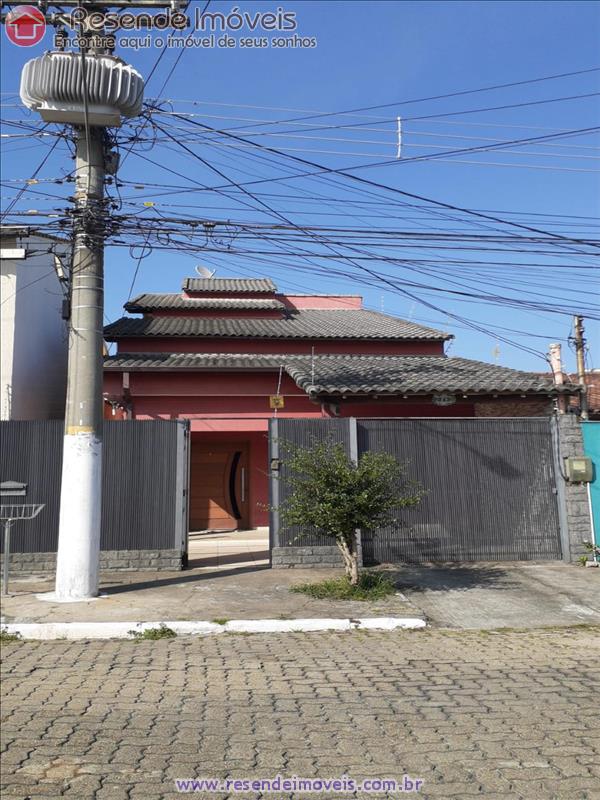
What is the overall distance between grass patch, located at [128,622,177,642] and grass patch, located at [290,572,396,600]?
2.02m

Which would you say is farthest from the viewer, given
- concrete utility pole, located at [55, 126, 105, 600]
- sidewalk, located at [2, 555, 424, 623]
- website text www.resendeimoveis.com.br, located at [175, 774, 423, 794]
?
concrete utility pole, located at [55, 126, 105, 600]

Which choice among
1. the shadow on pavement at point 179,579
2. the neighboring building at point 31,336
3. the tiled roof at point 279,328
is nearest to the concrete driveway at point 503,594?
the shadow on pavement at point 179,579

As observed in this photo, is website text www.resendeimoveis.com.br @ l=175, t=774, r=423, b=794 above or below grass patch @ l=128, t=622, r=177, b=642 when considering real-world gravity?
below

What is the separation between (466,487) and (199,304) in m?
9.90

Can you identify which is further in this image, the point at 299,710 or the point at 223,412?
A: the point at 223,412

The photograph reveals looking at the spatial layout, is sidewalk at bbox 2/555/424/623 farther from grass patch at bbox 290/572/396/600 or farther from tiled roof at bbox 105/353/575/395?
tiled roof at bbox 105/353/575/395

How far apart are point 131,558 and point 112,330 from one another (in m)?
7.34

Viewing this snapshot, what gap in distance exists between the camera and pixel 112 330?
1470 cm

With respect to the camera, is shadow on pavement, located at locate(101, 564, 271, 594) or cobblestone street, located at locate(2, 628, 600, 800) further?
shadow on pavement, located at locate(101, 564, 271, 594)

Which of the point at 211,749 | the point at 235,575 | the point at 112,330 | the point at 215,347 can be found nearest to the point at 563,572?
the point at 235,575

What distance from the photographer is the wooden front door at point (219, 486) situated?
13812 millimetres

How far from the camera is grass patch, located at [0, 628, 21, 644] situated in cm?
623

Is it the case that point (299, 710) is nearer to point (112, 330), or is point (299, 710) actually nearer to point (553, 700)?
point (553, 700)

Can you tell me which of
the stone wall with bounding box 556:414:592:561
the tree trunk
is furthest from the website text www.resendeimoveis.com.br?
the stone wall with bounding box 556:414:592:561
